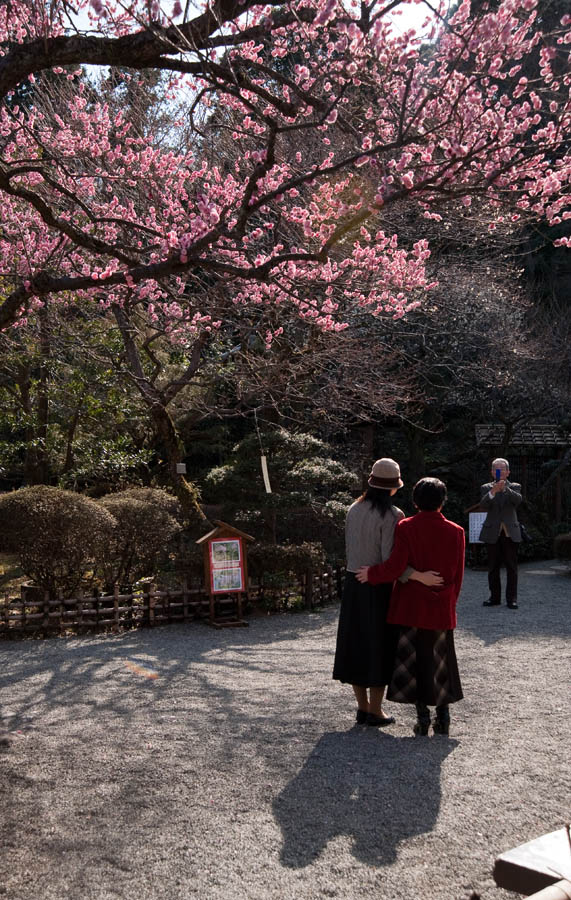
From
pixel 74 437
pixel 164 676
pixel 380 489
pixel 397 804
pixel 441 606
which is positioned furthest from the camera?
pixel 74 437

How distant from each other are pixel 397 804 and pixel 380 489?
1.95m

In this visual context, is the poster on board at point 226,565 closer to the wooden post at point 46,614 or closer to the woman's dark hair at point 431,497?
the wooden post at point 46,614

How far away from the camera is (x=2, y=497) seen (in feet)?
28.6

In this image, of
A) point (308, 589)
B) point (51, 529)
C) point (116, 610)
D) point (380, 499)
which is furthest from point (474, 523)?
point (380, 499)

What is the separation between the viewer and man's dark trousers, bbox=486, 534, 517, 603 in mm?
9852

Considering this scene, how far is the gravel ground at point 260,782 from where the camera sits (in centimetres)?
314

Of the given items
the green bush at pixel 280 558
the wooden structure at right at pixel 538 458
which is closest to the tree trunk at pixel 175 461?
the green bush at pixel 280 558

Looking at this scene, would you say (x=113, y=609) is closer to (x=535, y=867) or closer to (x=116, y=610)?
(x=116, y=610)

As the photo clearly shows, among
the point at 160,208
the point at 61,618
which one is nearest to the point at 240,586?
the point at 61,618

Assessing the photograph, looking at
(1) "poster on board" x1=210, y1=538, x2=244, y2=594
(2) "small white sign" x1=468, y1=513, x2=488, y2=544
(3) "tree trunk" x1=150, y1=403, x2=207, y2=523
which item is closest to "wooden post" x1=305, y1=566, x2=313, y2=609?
(1) "poster on board" x1=210, y1=538, x2=244, y2=594

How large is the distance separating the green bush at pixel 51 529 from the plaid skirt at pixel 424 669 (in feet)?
15.9

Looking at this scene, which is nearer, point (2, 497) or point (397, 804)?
point (397, 804)

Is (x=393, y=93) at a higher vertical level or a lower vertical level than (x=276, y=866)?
higher

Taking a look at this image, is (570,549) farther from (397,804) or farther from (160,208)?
(397,804)
